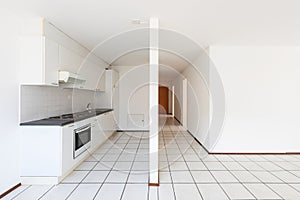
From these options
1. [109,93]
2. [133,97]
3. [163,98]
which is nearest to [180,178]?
[109,93]

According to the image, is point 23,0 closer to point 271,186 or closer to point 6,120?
point 6,120

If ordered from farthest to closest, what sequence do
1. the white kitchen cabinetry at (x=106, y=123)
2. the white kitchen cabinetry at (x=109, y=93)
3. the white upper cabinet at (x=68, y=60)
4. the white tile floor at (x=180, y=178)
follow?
the white kitchen cabinetry at (x=109, y=93)
the white kitchen cabinetry at (x=106, y=123)
the white upper cabinet at (x=68, y=60)
the white tile floor at (x=180, y=178)

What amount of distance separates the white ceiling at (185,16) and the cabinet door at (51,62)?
14.1 inches

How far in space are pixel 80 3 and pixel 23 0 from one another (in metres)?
0.64

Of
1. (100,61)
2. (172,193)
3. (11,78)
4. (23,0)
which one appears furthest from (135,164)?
(100,61)

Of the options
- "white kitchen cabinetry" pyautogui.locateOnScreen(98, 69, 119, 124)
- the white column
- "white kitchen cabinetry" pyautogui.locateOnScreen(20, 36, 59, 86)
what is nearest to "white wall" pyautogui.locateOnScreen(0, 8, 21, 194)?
"white kitchen cabinetry" pyautogui.locateOnScreen(20, 36, 59, 86)

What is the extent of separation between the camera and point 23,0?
Answer: 2398 mm

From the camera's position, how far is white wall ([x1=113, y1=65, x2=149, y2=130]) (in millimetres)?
7348

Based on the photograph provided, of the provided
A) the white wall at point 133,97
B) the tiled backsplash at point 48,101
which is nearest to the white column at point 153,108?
the tiled backsplash at point 48,101

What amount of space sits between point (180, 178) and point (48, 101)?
2590mm

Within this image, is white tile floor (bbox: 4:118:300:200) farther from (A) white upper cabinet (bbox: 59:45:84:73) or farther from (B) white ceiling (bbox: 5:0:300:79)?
(B) white ceiling (bbox: 5:0:300:79)

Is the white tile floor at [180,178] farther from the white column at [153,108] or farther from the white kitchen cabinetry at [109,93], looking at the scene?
the white kitchen cabinetry at [109,93]

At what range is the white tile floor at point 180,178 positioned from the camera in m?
2.64

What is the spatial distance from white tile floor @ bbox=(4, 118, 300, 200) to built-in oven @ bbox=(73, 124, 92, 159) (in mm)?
283
